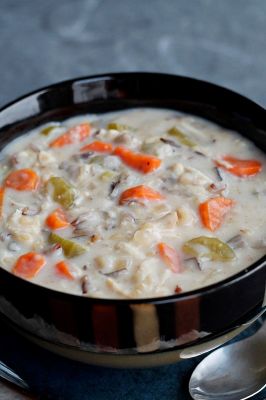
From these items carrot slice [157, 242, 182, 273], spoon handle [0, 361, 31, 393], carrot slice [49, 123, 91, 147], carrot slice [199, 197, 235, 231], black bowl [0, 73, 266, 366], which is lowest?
spoon handle [0, 361, 31, 393]

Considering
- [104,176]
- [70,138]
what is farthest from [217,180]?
[70,138]

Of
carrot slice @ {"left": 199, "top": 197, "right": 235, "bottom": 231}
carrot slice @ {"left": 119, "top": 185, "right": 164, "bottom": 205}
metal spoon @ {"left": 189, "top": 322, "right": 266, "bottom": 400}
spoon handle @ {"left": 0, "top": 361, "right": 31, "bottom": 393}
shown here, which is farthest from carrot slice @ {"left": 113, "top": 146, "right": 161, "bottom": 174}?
spoon handle @ {"left": 0, "top": 361, "right": 31, "bottom": 393}

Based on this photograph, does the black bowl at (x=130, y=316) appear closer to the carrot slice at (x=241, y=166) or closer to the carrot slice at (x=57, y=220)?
the carrot slice at (x=57, y=220)

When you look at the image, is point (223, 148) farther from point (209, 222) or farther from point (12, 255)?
point (12, 255)

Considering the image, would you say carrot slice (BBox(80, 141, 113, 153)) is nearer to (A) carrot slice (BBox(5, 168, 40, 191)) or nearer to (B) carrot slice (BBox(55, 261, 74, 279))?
(A) carrot slice (BBox(5, 168, 40, 191))

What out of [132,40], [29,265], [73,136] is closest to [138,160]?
[73,136]

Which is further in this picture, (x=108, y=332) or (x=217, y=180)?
(x=217, y=180)

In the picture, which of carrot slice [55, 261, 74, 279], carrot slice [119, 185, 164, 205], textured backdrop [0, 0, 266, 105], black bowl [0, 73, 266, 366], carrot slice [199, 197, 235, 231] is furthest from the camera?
textured backdrop [0, 0, 266, 105]
